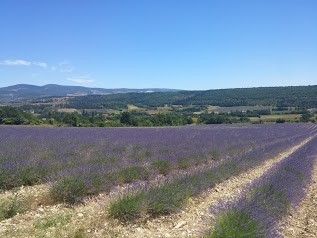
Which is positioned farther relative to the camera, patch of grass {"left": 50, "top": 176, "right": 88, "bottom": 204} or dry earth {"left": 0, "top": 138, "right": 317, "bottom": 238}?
patch of grass {"left": 50, "top": 176, "right": 88, "bottom": 204}

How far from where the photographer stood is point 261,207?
159 inches

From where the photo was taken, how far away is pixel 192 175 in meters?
6.05

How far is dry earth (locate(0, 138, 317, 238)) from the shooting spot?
369cm

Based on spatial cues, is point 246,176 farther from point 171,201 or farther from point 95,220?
point 95,220

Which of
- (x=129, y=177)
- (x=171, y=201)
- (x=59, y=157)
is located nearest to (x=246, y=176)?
(x=129, y=177)

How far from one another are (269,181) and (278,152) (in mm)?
7651

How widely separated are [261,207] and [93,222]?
2.23m

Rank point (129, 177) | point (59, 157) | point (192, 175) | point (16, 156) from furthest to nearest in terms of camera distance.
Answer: point (59, 157)
point (16, 156)
point (129, 177)
point (192, 175)

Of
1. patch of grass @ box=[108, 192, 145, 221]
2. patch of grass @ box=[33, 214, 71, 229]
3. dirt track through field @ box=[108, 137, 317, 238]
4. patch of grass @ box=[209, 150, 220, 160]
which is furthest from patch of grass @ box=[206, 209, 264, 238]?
patch of grass @ box=[209, 150, 220, 160]

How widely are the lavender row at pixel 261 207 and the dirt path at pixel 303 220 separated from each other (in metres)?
0.13

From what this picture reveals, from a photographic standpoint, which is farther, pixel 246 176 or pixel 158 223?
pixel 246 176

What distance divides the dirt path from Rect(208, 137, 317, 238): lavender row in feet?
0.44

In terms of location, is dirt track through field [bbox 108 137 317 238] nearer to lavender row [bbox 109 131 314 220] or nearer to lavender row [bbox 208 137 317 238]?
lavender row [bbox 109 131 314 220]

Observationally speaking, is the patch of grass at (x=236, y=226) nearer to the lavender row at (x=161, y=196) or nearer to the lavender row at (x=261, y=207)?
the lavender row at (x=261, y=207)
